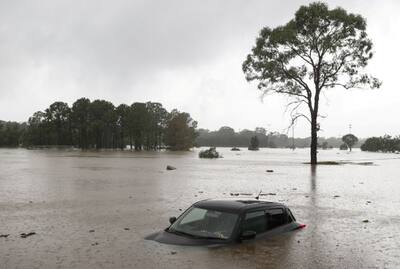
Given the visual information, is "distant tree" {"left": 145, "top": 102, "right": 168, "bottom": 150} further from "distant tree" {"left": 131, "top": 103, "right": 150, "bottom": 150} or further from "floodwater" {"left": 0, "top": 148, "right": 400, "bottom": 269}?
"floodwater" {"left": 0, "top": 148, "right": 400, "bottom": 269}

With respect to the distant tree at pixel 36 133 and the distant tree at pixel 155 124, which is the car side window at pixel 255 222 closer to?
the distant tree at pixel 155 124

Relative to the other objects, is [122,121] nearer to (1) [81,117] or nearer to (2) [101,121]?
(2) [101,121]

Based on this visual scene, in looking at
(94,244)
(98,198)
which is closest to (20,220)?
(94,244)

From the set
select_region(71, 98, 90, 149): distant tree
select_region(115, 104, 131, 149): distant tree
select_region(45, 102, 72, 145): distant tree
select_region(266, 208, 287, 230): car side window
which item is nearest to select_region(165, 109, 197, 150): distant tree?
select_region(115, 104, 131, 149): distant tree

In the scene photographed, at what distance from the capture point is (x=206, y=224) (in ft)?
31.0

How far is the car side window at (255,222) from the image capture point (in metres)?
9.35

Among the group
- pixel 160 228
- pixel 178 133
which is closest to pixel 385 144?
pixel 178 133

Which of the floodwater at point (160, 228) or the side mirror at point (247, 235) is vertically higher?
the side mirror at point (247, 235)

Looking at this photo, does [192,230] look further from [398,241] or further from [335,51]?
[335,51]

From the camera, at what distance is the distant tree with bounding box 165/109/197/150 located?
5276 inches

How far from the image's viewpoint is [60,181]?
25.5 metres

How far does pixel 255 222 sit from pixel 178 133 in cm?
12420

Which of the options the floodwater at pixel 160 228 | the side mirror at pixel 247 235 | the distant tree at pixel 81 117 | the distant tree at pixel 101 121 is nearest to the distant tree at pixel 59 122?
the distant tree at pixel 81 117

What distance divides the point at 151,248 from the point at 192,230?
909 mm
